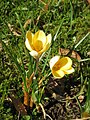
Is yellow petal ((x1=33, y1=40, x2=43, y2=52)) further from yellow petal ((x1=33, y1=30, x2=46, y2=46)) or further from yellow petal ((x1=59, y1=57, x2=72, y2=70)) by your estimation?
yellow petal ((x1=59, y1=57, x2=72, y2=70))

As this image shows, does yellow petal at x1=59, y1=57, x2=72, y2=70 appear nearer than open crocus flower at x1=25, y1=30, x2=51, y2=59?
No

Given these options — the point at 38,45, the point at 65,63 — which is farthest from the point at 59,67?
the point at 38,45

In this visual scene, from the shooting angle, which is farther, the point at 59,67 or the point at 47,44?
the point at 59,67

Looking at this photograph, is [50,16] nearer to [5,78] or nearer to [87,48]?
[87,48]

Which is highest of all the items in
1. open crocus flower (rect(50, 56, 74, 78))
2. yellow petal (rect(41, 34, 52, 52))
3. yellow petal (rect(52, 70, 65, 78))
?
yellow petal (rect(41, 34, 52, 52))

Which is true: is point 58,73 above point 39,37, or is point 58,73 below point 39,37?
below

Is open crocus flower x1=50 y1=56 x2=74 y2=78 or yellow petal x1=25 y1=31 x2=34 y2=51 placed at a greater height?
yellow petal x1=25 y1=31 x2=34 y2=51

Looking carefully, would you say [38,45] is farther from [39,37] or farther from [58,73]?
[58,73]

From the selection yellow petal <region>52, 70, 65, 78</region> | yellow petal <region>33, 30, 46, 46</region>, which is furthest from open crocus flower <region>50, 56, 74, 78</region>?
yellow petal <region>33, 30, 46, 46</region>
